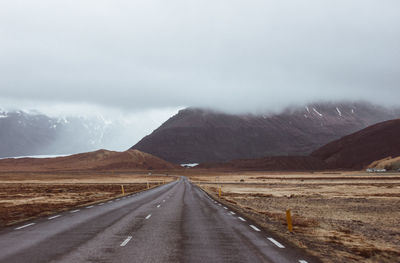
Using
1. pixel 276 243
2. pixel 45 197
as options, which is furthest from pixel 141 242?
pixel 45 197

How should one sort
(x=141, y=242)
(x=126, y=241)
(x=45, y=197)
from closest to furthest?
(x=141, y=242) → (x=126, y=241) → (x=45, y=197)

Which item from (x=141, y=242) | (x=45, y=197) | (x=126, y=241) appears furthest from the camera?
(x=45, y=197)

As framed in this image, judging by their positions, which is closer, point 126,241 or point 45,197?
point 126,241

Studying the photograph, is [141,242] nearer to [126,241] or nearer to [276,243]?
[126,241]

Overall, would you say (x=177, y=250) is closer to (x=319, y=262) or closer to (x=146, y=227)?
(x=319, y=262)

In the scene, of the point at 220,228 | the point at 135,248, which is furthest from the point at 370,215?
the point at 135,248

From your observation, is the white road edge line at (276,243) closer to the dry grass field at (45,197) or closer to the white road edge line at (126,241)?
the white road edge line at (126,241)

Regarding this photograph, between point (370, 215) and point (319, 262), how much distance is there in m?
15.5

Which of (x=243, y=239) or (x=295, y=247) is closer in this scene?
(x=295, y=247)

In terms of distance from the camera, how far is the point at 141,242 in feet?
37.1

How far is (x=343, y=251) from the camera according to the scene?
10.7m

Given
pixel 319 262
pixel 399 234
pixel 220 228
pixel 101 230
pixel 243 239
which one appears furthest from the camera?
pixel 399 234

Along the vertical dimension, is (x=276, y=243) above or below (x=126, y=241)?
below

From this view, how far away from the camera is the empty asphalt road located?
30.5 feet
